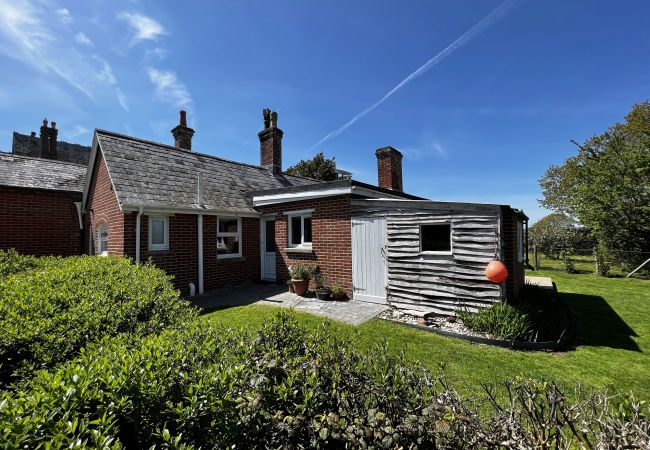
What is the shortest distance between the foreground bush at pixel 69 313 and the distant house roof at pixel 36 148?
86.3 ft

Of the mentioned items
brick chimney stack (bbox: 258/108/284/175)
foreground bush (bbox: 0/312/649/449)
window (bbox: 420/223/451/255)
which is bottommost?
foreground bush (bbox: 0/312/649/449)

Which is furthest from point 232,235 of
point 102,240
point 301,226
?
point 102,240

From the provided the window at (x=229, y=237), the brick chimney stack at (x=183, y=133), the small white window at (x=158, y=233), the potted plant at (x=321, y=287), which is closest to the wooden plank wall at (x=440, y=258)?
the potted plant at (x=321, y=287)

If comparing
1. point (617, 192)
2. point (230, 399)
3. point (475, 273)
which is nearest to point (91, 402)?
point (230, 399)

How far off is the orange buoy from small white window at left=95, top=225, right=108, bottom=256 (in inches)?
507

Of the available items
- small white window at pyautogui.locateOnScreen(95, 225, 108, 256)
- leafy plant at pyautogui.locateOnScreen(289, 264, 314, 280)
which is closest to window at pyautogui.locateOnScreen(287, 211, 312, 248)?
leafy plant at pyautogui.locateOnScreen(289, 264, 314, 280)

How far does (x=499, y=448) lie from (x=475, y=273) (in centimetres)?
614

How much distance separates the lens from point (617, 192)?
17.0m

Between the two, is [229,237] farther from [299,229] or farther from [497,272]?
[497,272]

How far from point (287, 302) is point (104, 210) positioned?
7.78 m

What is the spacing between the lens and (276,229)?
11.7 m

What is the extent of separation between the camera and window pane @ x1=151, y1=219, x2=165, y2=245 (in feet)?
32.0

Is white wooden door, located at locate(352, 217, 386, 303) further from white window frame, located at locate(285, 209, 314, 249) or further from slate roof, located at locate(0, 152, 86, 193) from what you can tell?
slate roof, located at locate(0, 152, 86, 193)

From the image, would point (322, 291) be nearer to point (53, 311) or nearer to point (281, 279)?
point (281, 279)
